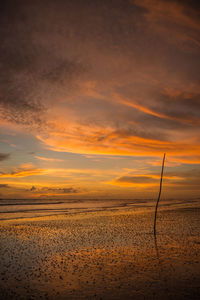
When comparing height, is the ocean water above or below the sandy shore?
below

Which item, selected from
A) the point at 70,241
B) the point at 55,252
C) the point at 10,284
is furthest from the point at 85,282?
the point at 70,241

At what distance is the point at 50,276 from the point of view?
10227mm

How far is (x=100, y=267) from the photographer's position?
11.3 m

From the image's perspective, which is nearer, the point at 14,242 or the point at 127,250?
the point at 127,250

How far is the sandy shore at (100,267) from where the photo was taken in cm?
859

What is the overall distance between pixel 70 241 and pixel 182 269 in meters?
9.06

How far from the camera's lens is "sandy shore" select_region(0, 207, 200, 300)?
859 cm

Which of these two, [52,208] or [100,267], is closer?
[100,267]

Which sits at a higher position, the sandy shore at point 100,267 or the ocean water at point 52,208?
the sandy shore at point 100,267

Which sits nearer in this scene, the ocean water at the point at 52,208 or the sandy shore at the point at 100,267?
the sandy shore at the point at 100,267

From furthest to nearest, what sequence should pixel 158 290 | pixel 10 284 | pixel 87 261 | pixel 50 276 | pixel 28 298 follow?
1. pixel 87 261
2. pixel 50 276
3. pixel 10 284
4. pixel 158 290
5. pixel 28 298

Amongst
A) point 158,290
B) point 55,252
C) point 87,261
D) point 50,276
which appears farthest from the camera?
point 55,252

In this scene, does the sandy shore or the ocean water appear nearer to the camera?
the sandy shore

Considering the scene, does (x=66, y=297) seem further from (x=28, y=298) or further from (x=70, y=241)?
(x=70, y=241)
